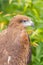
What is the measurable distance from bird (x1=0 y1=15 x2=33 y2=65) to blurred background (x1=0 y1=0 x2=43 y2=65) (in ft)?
0.94

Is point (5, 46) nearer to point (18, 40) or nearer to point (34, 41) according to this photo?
point (18, 40)

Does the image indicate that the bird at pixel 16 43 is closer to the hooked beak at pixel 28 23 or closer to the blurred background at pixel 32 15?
the hooked beak at pixel 28 23

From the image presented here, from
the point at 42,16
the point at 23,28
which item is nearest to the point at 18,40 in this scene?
the point at 23,28

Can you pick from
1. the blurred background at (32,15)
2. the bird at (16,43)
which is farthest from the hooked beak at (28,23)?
the blurred background at (32,15)

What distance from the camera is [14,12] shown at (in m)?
7.78

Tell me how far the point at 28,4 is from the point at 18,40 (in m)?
0.88

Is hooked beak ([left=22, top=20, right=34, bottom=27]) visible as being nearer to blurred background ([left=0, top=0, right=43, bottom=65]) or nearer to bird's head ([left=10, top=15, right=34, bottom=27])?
bird's head ([left=10, top=15, right=34, bottom=27])

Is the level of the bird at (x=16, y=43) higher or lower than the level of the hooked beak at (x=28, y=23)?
lower

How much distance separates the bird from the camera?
6.66 m

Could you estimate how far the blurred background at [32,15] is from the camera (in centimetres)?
729

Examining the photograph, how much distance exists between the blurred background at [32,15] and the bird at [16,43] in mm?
287

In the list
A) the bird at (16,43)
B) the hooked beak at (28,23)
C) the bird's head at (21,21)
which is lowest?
the bird at (16,43)

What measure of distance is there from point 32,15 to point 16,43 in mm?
915

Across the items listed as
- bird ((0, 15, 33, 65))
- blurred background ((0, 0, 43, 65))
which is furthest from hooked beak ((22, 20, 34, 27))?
blurred background ((0, 0, 43, 65))
